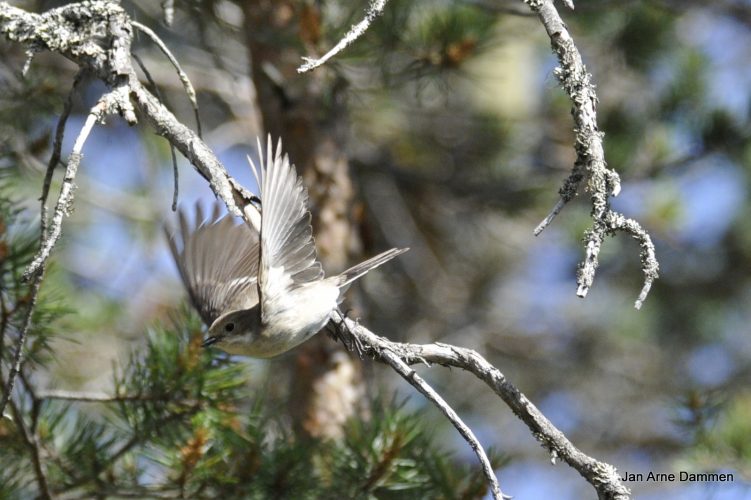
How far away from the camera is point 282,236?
2369 mm

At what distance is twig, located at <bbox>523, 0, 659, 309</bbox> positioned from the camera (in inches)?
67.9

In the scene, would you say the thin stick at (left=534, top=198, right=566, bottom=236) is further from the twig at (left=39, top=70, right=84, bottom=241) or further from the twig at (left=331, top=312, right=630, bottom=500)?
the twig at (left=39, top=70, right=84, bottom=241)

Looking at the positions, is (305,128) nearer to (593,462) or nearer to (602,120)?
(602,120)

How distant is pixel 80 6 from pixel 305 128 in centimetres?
173

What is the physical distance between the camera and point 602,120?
4.86 metres

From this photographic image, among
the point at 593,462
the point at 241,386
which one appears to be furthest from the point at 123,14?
the point at 593,462

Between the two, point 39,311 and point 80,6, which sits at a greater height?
point 80,6

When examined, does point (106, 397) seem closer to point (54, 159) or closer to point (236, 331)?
point (236, 331)

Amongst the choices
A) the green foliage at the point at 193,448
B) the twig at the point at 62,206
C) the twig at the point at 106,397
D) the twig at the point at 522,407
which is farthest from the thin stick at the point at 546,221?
the twig at the point at 106,397

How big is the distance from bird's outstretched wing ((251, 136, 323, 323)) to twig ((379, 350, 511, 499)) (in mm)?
448

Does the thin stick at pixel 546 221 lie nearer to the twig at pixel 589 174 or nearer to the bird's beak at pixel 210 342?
the twig at pixel 589 174

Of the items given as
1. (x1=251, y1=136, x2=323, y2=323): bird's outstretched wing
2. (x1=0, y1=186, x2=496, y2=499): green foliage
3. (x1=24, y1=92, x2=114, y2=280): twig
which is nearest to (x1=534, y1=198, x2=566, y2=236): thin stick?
(x1=251, y1=136, x2=323, y2=323): bird's outstretched wing

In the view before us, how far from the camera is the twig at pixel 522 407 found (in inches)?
76.5

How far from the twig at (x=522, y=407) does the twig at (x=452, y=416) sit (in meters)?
0.06
